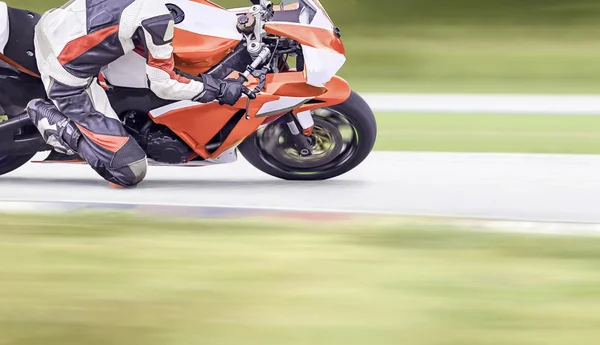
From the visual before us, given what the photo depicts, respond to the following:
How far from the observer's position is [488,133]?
7.33m

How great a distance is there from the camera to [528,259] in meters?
4.03

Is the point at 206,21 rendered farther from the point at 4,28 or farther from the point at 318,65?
the point at 4,28

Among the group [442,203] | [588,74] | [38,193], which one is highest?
[588,74]

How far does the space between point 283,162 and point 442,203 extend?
98 cm

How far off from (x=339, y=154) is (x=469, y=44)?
678 cm

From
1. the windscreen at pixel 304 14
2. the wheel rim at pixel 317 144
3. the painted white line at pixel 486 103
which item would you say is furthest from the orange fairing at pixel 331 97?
the painted white line at pixel 486 103

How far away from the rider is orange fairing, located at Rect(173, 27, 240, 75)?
11cm

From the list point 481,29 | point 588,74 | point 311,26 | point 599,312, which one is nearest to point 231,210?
point 311,26

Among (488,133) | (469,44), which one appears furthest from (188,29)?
(469,44)

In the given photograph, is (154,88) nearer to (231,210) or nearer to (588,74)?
(231,210)

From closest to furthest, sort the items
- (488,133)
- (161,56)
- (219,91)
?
1. (161,56)
2. (219,91)
3. (488,133)

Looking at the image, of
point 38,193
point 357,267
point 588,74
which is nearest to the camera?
Result: point 357,267

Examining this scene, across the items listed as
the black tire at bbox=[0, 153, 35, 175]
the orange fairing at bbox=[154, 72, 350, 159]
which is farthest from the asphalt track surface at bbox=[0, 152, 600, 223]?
the orange fairing at bbox=[154, 72, 350, 159]

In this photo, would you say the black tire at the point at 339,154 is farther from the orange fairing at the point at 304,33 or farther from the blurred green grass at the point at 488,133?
the blurred green grass at the point at 488,133
